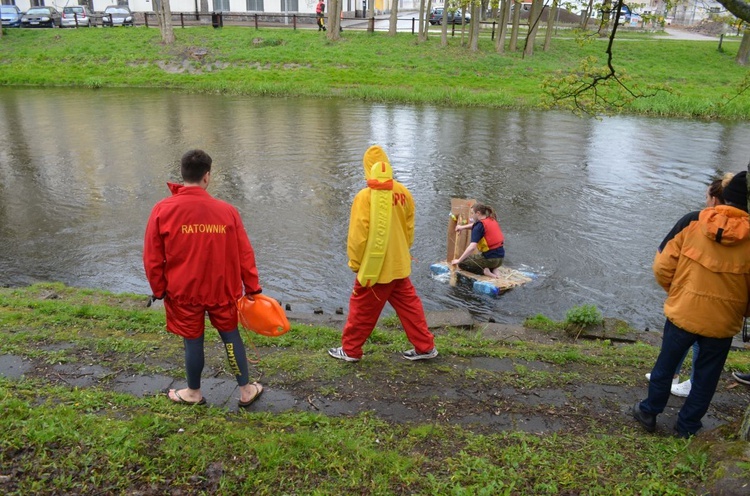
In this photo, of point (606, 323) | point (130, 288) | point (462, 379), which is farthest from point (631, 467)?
point (130, 288)

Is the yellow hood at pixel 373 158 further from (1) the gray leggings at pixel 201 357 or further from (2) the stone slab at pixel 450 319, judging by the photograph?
(2) the stone slab at pixel 450 319

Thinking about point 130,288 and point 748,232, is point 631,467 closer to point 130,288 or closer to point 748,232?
point 748,232

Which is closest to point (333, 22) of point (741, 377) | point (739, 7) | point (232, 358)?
point (741, 377)

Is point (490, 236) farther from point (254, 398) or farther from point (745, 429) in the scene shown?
point (745, 429)

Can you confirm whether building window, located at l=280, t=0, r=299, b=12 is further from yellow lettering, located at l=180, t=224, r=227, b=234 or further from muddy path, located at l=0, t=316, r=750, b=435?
yellow lettering, located at l=180, t=224, r=227, b=234

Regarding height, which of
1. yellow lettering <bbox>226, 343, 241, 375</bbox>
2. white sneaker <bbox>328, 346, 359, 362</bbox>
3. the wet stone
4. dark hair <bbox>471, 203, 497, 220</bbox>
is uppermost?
yellow lettering <bbox>226, 343, 241, 375</bbox>

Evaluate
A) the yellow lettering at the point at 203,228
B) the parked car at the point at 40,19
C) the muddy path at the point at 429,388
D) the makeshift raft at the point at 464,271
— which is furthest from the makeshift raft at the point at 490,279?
the parked car at the point at 40,19

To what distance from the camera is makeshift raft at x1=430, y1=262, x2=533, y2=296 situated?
8.51 m

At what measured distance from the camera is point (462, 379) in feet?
16.8

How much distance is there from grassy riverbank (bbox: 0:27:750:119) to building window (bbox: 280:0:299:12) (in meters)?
11.5

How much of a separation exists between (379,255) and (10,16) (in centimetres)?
4537

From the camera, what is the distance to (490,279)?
8.73 m

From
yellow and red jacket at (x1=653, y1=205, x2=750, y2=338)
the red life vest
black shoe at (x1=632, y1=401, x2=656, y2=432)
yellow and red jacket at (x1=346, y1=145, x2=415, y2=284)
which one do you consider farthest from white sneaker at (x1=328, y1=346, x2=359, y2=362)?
the red life vest

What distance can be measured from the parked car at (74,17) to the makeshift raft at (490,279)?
40315mm
